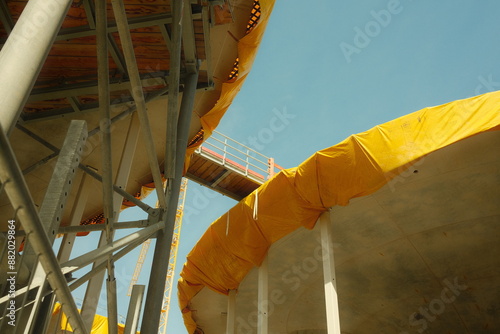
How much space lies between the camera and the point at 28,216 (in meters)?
1.87

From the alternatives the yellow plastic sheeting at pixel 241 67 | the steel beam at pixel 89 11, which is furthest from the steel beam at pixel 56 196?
the yellow plastic sheeting at pixel 241 67

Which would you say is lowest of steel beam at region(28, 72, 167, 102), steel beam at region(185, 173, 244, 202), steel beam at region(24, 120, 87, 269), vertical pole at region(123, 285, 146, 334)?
vertical pole at region(123, 285, 146, 334)

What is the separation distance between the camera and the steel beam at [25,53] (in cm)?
196

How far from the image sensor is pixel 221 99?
7.36 m

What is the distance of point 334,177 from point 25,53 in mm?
5725

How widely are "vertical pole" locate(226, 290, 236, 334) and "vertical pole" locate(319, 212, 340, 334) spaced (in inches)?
138

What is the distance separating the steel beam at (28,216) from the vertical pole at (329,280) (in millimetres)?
5230

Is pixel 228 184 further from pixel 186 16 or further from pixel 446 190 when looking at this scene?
pixel 186 16

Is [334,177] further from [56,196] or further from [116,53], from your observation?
[56,196]

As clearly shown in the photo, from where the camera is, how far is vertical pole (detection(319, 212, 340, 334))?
6.80 meters

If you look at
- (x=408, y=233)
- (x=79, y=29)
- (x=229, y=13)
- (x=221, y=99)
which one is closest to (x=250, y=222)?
(x=221, y=99)

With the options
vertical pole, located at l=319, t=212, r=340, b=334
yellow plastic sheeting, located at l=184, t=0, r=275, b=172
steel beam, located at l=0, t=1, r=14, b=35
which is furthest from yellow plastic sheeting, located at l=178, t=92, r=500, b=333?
steel beam, located at l=0, t=1, r=14, b=35

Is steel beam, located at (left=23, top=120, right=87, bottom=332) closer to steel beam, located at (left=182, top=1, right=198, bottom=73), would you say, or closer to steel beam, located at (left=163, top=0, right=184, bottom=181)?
steel beam, located at (left=163, top=0, right=184, bottom=181)

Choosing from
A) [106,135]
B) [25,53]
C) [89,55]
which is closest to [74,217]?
[89,55]
